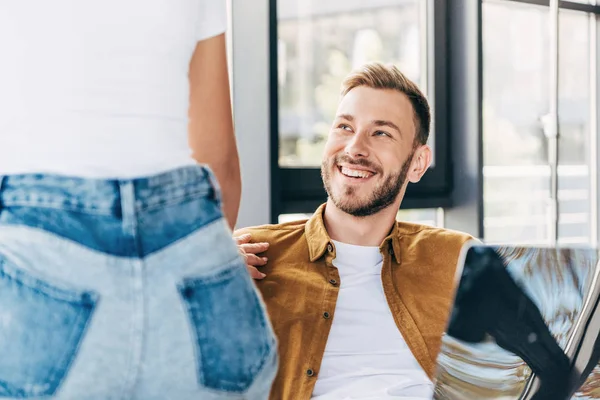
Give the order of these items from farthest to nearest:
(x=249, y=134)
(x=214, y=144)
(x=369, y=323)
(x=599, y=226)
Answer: (x=599, y=226), (x=249, y=134), (x=369, y=323), (x=214, y=144)

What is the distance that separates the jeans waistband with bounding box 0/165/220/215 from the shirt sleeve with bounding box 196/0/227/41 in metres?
0.18

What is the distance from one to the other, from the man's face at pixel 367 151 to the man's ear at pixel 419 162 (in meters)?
0.04

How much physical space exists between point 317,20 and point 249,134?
21.0 inches

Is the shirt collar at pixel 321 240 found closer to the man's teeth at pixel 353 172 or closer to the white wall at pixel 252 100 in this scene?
the man's teeth at pixel 353 172

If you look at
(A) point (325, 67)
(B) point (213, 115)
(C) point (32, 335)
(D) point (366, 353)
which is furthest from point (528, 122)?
(C) point (32, 335)

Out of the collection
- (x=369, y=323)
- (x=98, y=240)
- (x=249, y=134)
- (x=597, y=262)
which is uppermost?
(x=249, y=134)

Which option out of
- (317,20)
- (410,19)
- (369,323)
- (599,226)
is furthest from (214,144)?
(599,226)

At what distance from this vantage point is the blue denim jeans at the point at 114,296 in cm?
59

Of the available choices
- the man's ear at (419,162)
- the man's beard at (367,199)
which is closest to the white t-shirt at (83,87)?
the man's beard at (367,199)

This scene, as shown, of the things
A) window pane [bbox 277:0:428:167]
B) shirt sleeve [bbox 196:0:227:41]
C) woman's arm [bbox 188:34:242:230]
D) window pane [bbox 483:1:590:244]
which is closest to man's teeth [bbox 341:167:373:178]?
window pane [bbox 277:0:428:167]

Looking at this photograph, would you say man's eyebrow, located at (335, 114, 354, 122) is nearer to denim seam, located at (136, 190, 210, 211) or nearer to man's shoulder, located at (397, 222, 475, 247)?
man's shoulder, located at (397, 222, 475, 247)

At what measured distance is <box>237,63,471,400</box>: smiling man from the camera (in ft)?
4.74

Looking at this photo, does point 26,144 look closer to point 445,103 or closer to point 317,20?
point 317,20

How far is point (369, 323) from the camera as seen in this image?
1505 mm
